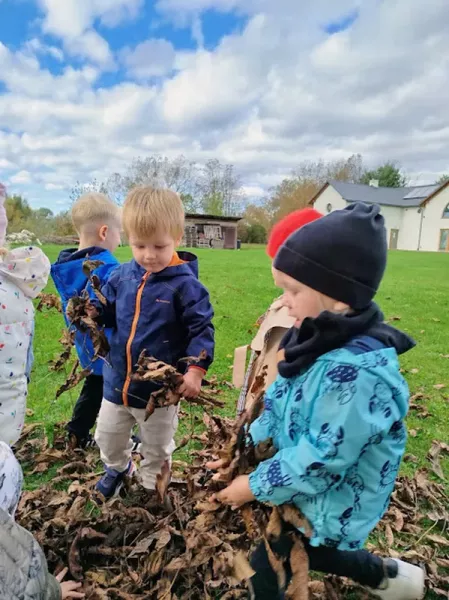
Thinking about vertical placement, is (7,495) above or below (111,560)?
above

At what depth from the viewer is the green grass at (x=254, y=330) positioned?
4.25 meters

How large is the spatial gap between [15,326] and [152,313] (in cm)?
75

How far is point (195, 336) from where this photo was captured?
2557 millimetres

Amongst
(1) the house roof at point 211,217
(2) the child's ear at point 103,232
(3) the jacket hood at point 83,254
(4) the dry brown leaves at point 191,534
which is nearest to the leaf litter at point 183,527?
(4) the dry brown leaves at point 191,534

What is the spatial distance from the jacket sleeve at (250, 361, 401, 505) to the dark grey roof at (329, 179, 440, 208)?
149 ft

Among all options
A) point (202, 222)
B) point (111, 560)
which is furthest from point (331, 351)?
point (202, 222)

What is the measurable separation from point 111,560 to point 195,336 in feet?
4.42

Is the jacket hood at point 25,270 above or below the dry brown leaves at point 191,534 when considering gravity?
above

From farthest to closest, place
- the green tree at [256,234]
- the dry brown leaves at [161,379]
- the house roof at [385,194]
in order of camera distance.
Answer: the green tree at [256,234] < the house roof at [385,194] < the dry brown leaves at [161,379]

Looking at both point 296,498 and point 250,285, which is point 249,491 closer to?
point 296,498

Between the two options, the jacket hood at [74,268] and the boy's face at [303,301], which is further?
the jacket hood at [74,268]

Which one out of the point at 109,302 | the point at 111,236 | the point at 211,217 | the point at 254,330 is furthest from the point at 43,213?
the point at 109,302

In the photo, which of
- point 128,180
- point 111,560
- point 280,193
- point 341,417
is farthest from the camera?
point 280,193

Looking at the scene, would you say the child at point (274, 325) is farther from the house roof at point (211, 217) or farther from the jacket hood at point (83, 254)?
the house roof at point (211, 217)
